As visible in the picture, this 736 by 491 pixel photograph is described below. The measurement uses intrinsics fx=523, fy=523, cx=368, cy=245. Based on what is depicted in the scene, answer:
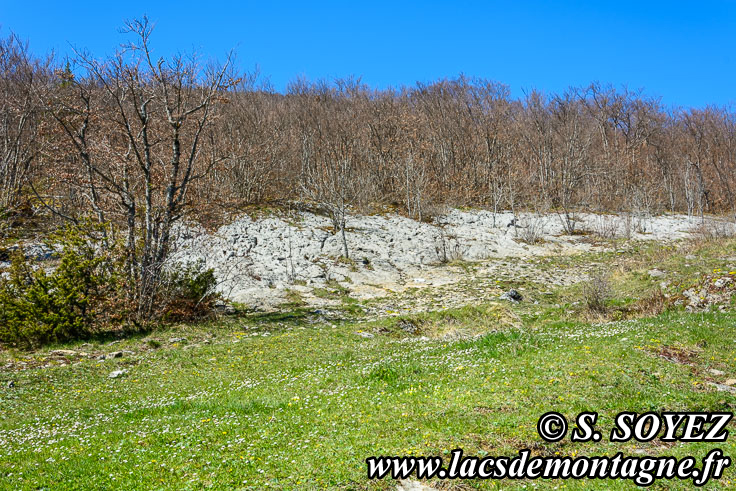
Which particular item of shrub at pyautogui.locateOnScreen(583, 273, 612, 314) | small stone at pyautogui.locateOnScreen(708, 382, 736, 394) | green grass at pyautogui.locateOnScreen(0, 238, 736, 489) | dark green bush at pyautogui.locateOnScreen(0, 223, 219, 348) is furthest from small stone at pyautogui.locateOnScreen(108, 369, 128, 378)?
shrub at pyautogui.locateOnScreen(583, 273, 612, 314)

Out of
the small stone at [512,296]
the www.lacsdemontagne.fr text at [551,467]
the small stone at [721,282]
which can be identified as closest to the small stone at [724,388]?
the www.lacsdemontagne.fr text at [551,467]

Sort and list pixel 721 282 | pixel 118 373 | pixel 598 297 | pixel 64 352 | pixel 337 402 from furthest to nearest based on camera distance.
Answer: pixel 598 297 → pixel 64 352 → pixel 721 282 → pixel 118 373 → pixel 337 402

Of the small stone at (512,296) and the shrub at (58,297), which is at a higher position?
the shrub at (58,297)

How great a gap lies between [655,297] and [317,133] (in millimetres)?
35663

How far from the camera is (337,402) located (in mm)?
8570

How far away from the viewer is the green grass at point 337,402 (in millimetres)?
6238

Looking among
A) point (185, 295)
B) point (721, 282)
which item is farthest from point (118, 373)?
point (721, 282)

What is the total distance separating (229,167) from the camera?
1452 inches

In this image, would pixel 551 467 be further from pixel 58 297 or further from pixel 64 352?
pixel 58 297

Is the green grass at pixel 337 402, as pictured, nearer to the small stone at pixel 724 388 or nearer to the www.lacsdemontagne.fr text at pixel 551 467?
the www.lacsdemontagne.fr text at pixel 551 467

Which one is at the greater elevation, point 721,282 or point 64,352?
point 721,282

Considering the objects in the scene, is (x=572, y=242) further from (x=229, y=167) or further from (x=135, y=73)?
(x=135, y=73)

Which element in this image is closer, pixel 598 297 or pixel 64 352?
pixel 64 352

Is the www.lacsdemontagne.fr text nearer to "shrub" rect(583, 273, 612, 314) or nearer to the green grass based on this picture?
the green grass
